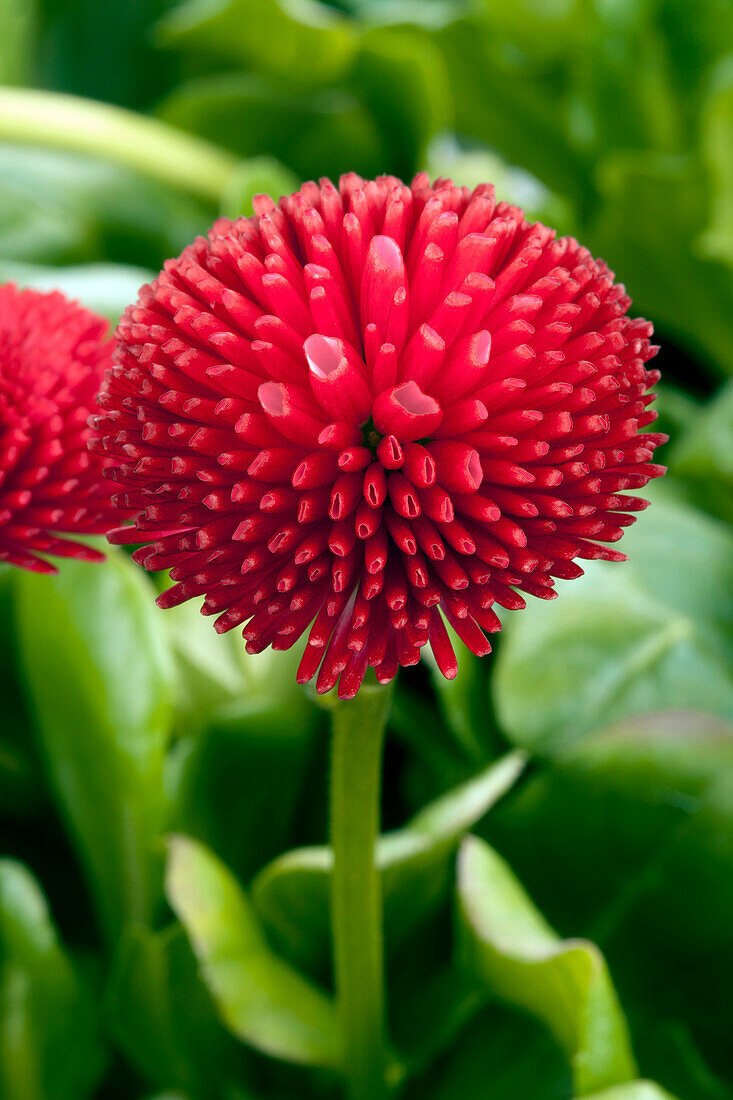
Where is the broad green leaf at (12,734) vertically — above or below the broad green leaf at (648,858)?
above

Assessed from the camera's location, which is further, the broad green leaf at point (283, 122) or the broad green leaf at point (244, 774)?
the broad green leaf at point (283, 122)

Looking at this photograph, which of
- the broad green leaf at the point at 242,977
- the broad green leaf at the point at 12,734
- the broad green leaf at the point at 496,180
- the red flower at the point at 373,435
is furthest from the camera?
the broad green leaf at the point at 496,180

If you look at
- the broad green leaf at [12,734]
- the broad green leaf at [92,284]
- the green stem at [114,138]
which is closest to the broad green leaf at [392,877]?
the broad green leaf at [12,734]

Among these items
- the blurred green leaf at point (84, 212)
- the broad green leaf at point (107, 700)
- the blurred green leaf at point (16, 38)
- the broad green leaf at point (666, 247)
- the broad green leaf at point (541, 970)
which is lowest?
the broad green leaf at point (541, 970)

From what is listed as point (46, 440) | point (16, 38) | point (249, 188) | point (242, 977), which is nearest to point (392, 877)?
point (242, 977)

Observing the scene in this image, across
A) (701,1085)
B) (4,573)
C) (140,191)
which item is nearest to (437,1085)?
(701,1085)

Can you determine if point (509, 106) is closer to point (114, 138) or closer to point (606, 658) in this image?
point (114, 138)

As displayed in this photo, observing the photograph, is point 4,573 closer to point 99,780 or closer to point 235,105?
point 99,780

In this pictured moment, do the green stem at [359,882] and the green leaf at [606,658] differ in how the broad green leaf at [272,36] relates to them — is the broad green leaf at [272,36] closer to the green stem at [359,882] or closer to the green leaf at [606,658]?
the green leaf at [606,658]
